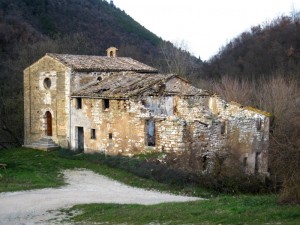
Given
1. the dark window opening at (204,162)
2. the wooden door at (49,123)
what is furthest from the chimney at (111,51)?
the dark window opening at (204,162)

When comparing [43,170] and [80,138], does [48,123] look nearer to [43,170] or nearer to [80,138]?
[80,138]

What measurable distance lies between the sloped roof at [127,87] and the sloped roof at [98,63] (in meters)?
1.02

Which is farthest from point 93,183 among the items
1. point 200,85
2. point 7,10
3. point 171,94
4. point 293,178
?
point 7,10

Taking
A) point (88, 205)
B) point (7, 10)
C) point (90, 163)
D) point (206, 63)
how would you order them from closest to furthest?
point (88, 205), point (90, 163), point (7, 10), point (206, 63)

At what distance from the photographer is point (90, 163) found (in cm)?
2595

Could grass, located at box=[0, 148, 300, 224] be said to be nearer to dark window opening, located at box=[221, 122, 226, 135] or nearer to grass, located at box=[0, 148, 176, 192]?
grass, located at box=[0, 148, 176, 192]

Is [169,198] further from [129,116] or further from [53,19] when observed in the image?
[53,19]

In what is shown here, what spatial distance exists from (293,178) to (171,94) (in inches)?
647

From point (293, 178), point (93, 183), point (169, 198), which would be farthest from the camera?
point (93, 183)

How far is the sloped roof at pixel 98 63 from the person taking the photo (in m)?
29.8

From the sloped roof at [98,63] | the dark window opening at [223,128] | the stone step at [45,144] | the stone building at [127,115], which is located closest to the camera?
the stone building at [127,115]

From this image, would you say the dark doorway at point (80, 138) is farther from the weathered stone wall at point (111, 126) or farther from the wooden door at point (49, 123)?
the wooden door at point (49, 123)

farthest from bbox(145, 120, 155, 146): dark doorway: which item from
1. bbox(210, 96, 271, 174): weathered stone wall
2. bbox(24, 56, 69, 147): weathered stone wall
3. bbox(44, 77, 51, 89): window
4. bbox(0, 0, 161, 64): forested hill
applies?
bbox(0, 0, 161, 64): forested hill

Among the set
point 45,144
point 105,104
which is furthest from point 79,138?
point 105,104
